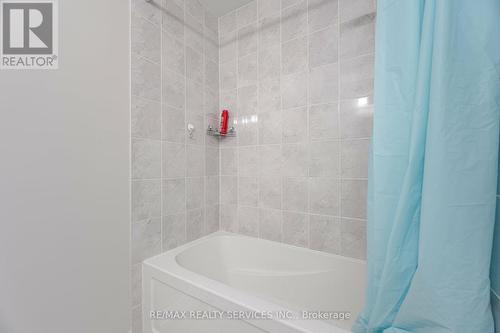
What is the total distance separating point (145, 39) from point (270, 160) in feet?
3.52

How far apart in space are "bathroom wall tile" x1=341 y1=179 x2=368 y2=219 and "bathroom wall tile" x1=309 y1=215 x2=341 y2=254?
0.31 ft

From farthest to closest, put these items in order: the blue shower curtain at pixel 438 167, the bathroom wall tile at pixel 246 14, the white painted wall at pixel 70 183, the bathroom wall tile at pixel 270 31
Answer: the bathroom wall tile at pixel 246 14
the bathroom wall tile at pixel 270 31
the white painted wall at pixel 70 183
the blue shower curtain at pixel 438 167

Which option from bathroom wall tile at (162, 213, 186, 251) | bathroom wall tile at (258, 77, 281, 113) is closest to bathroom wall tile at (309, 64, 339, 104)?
bathroom wall tile at (258, 77, 281, 113)

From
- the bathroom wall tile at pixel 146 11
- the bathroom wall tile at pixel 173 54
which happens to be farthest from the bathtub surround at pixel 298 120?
the bathroom wall tile at pixel 146 11

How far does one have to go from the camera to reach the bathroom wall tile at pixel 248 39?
152cm

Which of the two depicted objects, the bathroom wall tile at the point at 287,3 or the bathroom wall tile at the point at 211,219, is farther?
the bathroom wall tile at the point at 211,219

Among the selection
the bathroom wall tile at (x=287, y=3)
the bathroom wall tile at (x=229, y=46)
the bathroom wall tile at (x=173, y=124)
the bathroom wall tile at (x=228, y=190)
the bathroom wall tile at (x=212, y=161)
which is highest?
the bathroom wall tile at (x=287, y=3)

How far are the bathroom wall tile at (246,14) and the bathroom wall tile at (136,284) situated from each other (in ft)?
6.07

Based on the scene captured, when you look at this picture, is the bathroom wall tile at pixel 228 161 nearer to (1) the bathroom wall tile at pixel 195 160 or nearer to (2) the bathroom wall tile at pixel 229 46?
(1) the bathroom wall tile at pixel 195 160

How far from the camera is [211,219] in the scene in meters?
1.62

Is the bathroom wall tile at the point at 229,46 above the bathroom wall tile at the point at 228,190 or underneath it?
above

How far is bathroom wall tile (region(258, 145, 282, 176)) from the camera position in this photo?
1438mm

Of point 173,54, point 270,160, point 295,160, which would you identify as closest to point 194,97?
point 173,54

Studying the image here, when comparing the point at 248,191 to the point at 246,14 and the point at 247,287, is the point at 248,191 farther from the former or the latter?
the point at 246,14
